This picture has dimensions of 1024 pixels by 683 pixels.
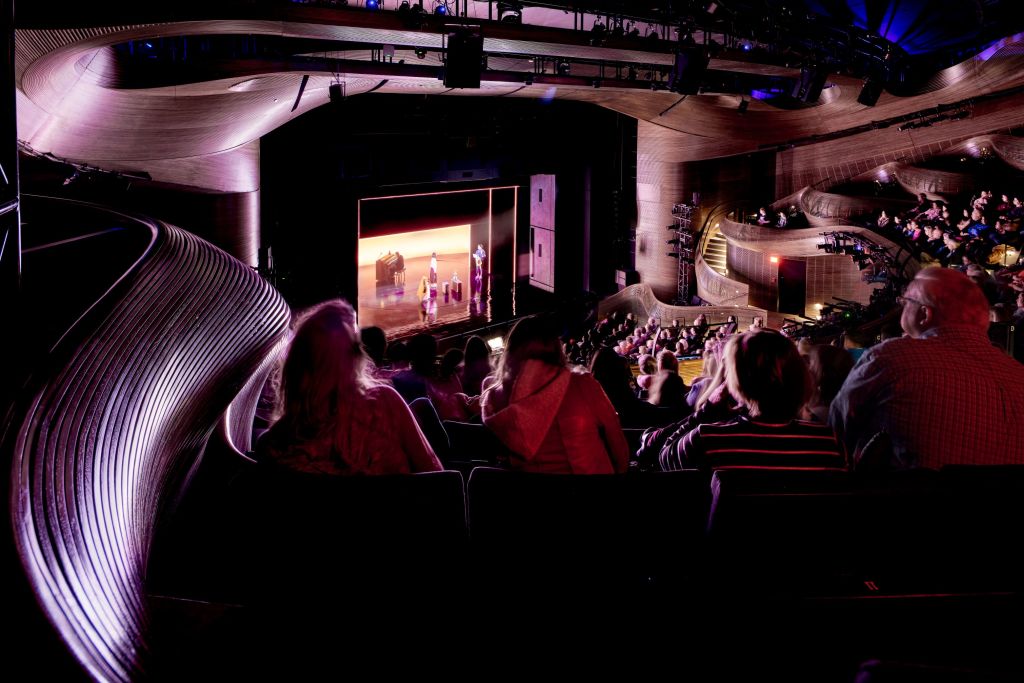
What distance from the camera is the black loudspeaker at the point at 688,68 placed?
976 cm

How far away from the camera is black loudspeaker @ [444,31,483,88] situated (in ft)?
27.1

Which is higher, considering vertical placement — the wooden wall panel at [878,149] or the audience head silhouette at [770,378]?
the wooden wall panel at [878,149]

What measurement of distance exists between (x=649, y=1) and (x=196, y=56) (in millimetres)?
5926

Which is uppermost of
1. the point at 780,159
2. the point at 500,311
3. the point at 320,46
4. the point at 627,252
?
the point at 320,46

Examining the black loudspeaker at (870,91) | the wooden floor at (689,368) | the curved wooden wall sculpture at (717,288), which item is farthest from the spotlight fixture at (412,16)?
the curved wooden wall sculpture at (717,288)

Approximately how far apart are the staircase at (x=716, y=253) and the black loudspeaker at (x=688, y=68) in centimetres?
700

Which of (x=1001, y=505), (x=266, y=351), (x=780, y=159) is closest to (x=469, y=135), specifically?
(x=780, y=159)

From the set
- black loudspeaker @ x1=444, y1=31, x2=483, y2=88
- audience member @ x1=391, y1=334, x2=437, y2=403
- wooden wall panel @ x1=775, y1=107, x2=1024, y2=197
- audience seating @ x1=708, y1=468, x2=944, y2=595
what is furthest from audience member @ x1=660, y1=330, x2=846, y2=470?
wooden wall panel @ x1=775, y1=107, x2=1024, y2=197

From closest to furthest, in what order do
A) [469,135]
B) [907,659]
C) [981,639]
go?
[981,639] → [907,659] → [469,135]

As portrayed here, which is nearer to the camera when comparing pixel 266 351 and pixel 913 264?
Answer: pixel 266 351

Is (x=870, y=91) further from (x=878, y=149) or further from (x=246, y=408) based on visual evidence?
(x=246, y=408)

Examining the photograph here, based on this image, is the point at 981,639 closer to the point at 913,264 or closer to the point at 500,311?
the point at 913,264

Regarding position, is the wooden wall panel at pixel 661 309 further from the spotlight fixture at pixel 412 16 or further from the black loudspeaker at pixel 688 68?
the spotlight fixture at pixel 412 16

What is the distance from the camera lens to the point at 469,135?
13844 millimetres
